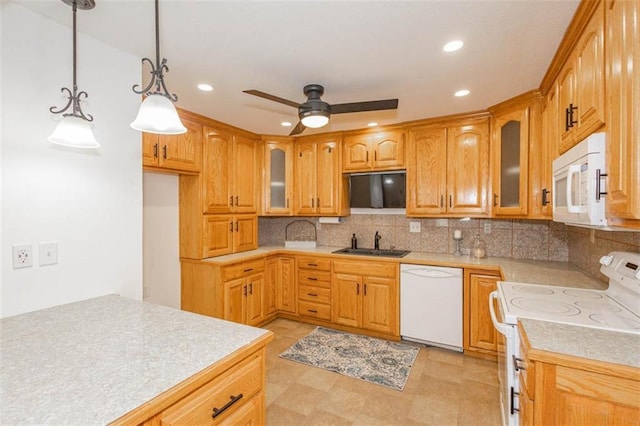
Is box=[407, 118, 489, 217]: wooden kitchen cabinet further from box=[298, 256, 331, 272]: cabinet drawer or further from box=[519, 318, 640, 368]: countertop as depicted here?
box=[519, 318, 640, 368]: countertop

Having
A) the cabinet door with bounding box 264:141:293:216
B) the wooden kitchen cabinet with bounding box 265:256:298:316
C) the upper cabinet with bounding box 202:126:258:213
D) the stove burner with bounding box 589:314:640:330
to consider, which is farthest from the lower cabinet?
the upper cabinet with bounding box 202:126:258:213

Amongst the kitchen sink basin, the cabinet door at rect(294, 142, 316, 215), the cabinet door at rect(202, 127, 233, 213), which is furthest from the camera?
the cabinet door at rect(294, 142, 316, 215)

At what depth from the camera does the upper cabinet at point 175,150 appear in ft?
8.46

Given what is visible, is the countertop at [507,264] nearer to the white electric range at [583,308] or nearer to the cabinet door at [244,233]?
the cabinet door at [244,233]

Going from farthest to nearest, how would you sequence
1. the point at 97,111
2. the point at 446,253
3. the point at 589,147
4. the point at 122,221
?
the point at 446,253 < the point at 122,221 < the point at 97,111 < the point at 589,147

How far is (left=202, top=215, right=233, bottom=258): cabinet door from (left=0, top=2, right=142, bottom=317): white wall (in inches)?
46.8

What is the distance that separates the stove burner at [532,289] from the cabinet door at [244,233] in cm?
284

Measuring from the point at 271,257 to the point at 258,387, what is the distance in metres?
2.56

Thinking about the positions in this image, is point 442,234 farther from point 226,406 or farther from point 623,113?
point 226,406

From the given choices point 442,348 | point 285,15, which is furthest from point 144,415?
point 442,348

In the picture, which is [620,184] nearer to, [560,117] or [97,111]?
[560,117]

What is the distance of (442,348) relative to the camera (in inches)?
117

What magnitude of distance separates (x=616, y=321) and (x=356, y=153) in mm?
2733

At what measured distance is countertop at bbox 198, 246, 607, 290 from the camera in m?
2.12
